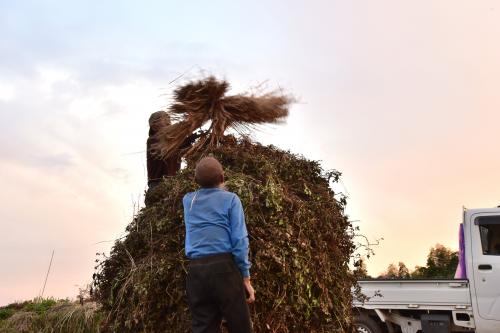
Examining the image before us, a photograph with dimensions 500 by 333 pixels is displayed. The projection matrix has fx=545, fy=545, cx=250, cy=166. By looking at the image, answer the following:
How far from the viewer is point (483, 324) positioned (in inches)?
346

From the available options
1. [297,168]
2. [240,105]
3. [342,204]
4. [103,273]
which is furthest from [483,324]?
[103,273]

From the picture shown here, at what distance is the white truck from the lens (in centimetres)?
880

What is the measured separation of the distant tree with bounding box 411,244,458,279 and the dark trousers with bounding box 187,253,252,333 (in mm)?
10017

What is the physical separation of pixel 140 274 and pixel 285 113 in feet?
7.17

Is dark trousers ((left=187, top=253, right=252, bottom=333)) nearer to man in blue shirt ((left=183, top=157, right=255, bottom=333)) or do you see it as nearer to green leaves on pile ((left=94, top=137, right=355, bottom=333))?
man in blue shirt ((left=183, top=157, right=255, bottom=333))

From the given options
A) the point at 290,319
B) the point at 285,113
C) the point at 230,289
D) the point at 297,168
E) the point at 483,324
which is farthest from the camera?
the point at 483,324

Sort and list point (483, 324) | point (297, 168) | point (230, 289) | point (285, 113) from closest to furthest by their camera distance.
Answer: point (230, 289) < point (297, 168) < point (285, 113) < point (483, 324)

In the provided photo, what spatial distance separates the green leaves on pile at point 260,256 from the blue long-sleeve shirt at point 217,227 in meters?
0.38

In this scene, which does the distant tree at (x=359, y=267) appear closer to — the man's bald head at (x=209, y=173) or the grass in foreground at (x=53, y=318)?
the man's bald head at (x=209, y=173)

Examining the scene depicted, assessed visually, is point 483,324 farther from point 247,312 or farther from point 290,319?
point 247,312

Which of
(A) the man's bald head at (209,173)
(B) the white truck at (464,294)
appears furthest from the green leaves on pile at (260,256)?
(B) the white truck at (464,294)

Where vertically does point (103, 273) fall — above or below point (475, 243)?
below

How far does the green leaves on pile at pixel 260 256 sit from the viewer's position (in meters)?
3.98

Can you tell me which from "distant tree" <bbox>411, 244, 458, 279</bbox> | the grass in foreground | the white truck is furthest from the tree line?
the grass in foreground
